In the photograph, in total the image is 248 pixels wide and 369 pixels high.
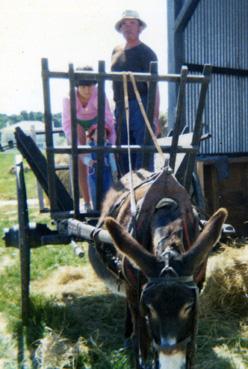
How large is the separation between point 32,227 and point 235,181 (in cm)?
399

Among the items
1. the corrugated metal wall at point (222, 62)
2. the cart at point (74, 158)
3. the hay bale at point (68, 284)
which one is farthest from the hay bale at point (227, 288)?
the corrugated metal wall at point (222, 62)

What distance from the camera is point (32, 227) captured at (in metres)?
4.93

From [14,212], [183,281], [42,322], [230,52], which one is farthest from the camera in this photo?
[14,212]

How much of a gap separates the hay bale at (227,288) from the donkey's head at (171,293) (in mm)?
2492

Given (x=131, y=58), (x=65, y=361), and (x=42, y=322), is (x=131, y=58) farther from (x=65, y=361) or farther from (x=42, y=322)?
(x=65, y=361)

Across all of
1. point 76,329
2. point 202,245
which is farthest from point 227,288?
point 202,245

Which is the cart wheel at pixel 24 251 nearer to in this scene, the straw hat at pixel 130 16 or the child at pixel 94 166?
the child at pixel 94 166

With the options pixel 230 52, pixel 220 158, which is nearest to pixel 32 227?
pixel 220 158

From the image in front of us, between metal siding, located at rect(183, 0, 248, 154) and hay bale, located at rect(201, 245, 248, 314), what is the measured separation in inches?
137

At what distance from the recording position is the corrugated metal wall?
27.5 feet

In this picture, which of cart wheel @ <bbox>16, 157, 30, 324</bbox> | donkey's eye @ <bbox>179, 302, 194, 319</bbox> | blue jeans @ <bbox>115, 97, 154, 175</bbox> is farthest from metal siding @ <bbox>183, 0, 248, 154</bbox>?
donkey's eye @ <bbox>179, 302, 194, 319</bbox>

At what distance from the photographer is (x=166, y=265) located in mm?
2547

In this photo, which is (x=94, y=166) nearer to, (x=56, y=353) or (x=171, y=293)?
(x=56, y=353)

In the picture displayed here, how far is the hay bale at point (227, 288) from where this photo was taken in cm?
503
